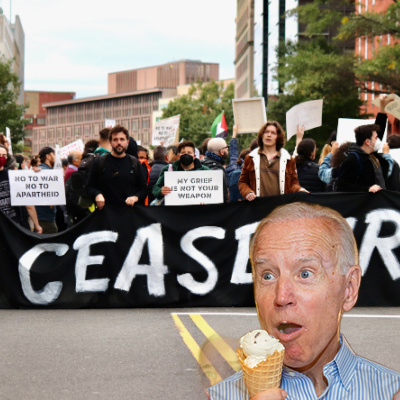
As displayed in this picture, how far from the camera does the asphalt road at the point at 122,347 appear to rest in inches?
255

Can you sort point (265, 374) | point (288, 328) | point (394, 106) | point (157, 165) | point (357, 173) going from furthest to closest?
point (157, 165), point (394, 106), point (357, 173), point (288, 328), point (265, 374)

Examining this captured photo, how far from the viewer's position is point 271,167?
37.2ft

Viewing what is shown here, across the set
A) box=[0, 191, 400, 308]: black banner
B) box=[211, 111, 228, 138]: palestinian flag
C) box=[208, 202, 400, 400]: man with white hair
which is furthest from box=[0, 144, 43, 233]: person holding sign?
box=[211, 111, 228, 138]: palestinian flag

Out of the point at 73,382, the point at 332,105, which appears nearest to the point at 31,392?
the point at 73,382

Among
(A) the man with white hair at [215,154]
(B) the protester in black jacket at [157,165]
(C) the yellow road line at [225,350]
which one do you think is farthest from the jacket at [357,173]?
(C) the yellow road line at [225,350]

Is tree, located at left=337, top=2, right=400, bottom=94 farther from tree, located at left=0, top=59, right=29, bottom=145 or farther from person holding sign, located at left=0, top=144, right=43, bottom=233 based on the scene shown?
tree, located at left=0, top=59, right=29, bottom=145

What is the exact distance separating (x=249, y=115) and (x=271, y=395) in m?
17.5

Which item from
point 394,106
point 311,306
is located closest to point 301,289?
point 311,306

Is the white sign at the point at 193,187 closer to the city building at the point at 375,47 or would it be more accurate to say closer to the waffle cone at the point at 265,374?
the waffle cone at the point at 265,374

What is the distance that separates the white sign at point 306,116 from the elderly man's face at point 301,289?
14.4 meters

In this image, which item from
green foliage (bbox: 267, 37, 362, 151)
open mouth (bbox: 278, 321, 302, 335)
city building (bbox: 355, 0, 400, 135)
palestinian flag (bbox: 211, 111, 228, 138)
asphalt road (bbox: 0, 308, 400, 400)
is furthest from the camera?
city building (bbox: 355, 0, 400, 135)

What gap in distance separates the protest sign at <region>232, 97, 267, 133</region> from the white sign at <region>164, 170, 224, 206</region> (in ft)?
23.1

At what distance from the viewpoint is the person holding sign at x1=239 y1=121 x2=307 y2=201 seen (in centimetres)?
1126

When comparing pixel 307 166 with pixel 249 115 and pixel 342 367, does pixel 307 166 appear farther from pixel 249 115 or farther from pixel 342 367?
pixel 342 367
